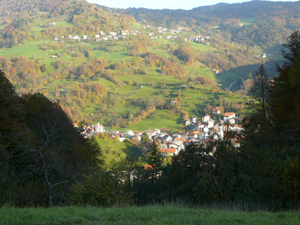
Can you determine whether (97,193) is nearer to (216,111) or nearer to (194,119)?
(194,119)

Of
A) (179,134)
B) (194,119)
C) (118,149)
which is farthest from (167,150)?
(194,119)

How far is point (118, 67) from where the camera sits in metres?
115

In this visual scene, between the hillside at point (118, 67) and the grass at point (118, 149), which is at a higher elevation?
the hillside at point (118, 67)

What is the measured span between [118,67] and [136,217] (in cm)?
11276

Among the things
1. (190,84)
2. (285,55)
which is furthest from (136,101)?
(285,55)

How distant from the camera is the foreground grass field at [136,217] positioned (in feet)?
16.6

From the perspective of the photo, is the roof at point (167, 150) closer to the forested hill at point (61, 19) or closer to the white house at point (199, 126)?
the white house at point (199, 126)

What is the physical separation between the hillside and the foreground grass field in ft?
210

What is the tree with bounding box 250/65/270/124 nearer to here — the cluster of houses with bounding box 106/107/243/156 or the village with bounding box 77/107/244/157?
the cluster of houses with bounding box 106/107/243/156

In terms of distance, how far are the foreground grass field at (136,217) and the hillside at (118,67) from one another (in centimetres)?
6403

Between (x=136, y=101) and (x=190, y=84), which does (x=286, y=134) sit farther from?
(x=190, y=84)

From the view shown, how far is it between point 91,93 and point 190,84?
39173mm

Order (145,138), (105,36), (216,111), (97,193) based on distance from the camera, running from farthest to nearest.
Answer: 1. (105,36)
2. (216,111)
3. (145,138)
4. (97,193)

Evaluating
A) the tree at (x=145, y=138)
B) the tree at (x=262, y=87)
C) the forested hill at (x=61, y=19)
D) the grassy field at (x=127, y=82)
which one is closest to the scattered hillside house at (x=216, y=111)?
the grassy field at (x=127, y=82)
